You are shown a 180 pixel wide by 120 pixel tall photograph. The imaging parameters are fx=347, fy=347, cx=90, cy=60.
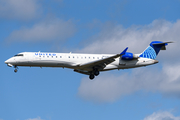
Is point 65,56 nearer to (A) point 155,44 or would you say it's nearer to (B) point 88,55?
(B) point 88,55

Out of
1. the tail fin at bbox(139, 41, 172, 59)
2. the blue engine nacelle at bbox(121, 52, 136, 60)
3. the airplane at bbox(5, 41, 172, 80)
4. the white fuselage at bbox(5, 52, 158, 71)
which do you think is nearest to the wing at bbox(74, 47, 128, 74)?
the airplane at bbox(5, 41, 172, 80)

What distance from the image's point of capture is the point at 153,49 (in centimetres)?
4669

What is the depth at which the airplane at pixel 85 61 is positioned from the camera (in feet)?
137

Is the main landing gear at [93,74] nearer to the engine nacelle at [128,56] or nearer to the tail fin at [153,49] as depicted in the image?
the engine nacelle at [128,56]

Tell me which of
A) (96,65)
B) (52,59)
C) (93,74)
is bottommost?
(93,74)

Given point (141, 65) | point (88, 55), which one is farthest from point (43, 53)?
→ point (141, 65)

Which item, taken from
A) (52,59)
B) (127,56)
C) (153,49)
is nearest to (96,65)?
(127,56)

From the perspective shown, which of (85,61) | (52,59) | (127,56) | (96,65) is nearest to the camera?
(52,59)

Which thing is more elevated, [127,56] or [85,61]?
[127,56]

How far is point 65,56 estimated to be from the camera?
42438mm

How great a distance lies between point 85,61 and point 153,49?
989 centimetres

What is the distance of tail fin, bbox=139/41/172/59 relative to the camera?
4600 centimetres

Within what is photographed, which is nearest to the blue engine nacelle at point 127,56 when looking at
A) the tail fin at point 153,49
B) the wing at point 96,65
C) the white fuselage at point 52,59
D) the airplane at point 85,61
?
the airplane at point 85,61

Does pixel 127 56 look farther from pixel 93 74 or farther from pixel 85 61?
pixel 85 61
